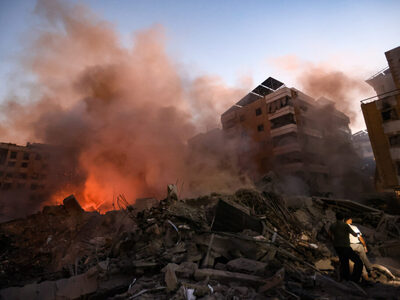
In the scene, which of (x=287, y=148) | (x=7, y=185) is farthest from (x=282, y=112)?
(x=7, y=185)

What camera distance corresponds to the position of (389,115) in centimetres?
1825

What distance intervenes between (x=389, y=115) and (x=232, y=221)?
61.7ft

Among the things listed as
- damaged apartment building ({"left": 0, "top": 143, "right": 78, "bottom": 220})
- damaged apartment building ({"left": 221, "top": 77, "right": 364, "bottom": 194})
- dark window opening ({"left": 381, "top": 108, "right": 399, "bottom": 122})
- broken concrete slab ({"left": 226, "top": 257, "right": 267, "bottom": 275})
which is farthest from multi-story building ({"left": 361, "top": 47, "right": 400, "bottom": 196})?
damaged apartment building ({"left": 0, "top": 143, "right": 78, "bottom": 220})

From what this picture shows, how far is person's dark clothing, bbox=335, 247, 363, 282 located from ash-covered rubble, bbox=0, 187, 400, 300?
20cm

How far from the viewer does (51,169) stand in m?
32.8

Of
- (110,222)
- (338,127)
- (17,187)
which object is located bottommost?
(110,222)

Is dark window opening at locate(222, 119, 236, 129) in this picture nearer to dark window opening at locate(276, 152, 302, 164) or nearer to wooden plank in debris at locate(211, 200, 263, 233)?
dark window opening at locate(276, 152, 302, 164)

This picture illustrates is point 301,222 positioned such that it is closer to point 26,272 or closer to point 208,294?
point 208,294

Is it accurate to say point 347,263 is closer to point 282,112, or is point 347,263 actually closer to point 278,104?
point 282,112

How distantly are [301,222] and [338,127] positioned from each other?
25.7 meters

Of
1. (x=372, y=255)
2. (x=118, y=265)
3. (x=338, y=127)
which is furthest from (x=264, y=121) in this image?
(x=118, y=265)

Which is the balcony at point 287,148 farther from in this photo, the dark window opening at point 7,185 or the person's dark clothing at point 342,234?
the dark window opening at point 7,185

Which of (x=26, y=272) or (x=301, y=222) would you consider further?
(x=301, y=222)

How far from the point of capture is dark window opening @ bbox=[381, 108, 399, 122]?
17.9 m
